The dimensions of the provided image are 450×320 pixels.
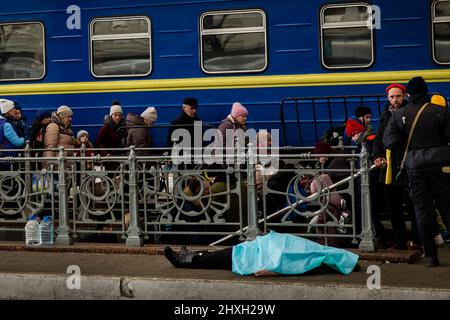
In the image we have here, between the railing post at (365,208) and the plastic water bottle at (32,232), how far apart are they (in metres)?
4.10

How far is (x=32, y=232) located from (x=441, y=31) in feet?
19.4

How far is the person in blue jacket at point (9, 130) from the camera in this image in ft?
47.5

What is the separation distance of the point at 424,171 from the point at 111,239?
14.8 ft

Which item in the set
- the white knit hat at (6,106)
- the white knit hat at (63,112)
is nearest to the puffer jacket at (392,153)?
the white knit hat at (63,112)

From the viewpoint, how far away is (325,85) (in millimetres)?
14406

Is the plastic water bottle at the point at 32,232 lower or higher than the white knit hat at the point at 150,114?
lower

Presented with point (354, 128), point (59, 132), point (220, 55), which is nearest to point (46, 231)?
point (59, 132)

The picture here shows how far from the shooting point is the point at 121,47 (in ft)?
50.7

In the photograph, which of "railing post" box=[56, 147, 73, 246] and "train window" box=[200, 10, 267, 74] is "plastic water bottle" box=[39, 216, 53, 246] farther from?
"train window" box=[200, 10, 267, 74]

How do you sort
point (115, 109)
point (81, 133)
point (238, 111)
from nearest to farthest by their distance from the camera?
point (238, 111) < point (115, 109) < point (81, 133)

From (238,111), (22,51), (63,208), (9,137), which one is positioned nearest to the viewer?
(63,208)

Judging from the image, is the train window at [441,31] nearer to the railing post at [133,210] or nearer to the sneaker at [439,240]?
the sneaker at [439,240]

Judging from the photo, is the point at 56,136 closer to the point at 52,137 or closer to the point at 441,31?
the point at 52,137

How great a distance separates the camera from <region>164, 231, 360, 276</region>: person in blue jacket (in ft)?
33.9
